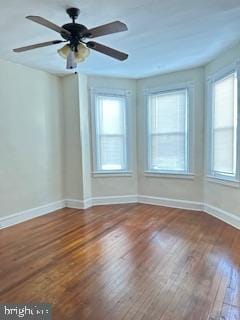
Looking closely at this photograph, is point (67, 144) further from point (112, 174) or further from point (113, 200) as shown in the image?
point (113, 200)

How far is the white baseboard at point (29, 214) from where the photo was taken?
156 inches

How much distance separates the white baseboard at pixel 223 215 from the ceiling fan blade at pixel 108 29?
3061mm

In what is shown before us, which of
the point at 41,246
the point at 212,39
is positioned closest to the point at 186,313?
the point at 41,246

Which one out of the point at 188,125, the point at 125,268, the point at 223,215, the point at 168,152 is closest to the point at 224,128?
the point at 188,125

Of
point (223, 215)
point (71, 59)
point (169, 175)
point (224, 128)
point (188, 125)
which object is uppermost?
point (71, 59)

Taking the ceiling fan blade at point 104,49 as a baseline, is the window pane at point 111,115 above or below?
below

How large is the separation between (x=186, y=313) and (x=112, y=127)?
3844 millimetres

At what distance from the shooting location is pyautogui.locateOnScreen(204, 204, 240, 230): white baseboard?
3.64 metres

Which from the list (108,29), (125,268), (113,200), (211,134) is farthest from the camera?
(113,200)

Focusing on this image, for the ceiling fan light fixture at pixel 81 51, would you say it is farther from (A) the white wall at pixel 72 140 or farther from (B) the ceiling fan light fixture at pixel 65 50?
(A) the white wall at pixel 72 140

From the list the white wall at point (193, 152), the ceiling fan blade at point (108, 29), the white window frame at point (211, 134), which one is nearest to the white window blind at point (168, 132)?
the white wall at point (193, 152)

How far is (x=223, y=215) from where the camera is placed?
3971 millimetres

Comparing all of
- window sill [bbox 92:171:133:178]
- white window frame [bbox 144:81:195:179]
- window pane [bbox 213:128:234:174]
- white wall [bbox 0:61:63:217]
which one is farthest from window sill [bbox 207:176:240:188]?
white wall [bbox 0:61:63:217]

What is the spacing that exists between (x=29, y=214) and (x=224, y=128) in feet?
12.0
